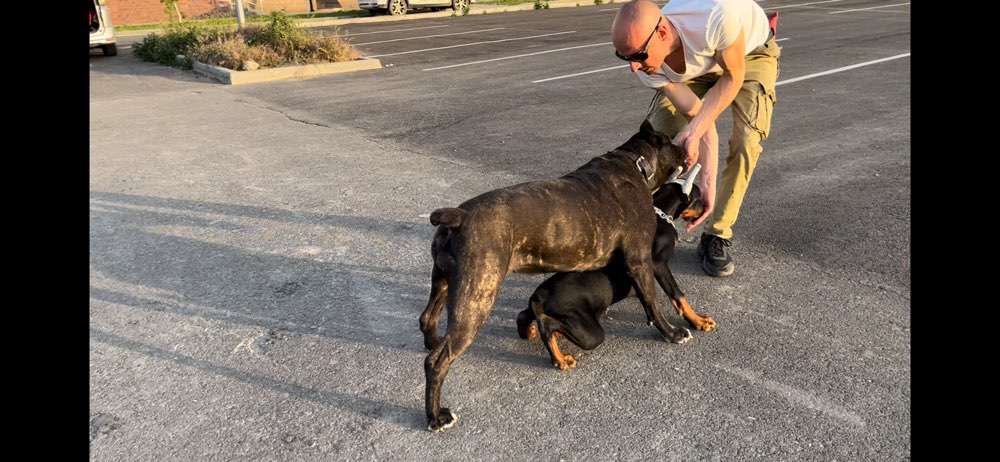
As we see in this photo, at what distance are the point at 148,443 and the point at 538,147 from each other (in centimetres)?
477

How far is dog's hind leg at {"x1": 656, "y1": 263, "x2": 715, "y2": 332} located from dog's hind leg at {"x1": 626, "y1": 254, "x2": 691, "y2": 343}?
139 millimetres

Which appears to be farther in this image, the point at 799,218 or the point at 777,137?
the point at 777,137

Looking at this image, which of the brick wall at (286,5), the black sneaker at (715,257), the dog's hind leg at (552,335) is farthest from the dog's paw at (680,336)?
the brick wall at (286,5)

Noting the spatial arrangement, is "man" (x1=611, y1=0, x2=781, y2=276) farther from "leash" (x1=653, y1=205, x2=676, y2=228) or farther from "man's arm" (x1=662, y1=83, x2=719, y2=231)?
"leash" (x1=653, y1=205, x2=676, y2=228)

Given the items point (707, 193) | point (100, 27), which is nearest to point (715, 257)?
point (707, 193)

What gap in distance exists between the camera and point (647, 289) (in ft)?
10.4

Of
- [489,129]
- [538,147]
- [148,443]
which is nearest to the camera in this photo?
[148,443]

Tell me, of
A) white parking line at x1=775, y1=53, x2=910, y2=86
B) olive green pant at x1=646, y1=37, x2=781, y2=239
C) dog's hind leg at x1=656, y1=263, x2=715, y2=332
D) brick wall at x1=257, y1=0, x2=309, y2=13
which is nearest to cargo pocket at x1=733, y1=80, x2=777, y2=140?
olive green pant at x1=646, y1=37, x2=781, y2=239

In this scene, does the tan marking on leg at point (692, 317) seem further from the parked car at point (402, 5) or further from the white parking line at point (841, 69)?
the parked car at point (402, 5)

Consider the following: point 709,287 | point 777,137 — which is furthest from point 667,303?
point 777,137

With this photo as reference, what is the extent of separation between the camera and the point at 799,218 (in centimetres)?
476

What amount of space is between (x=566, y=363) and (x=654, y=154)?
1100mm
